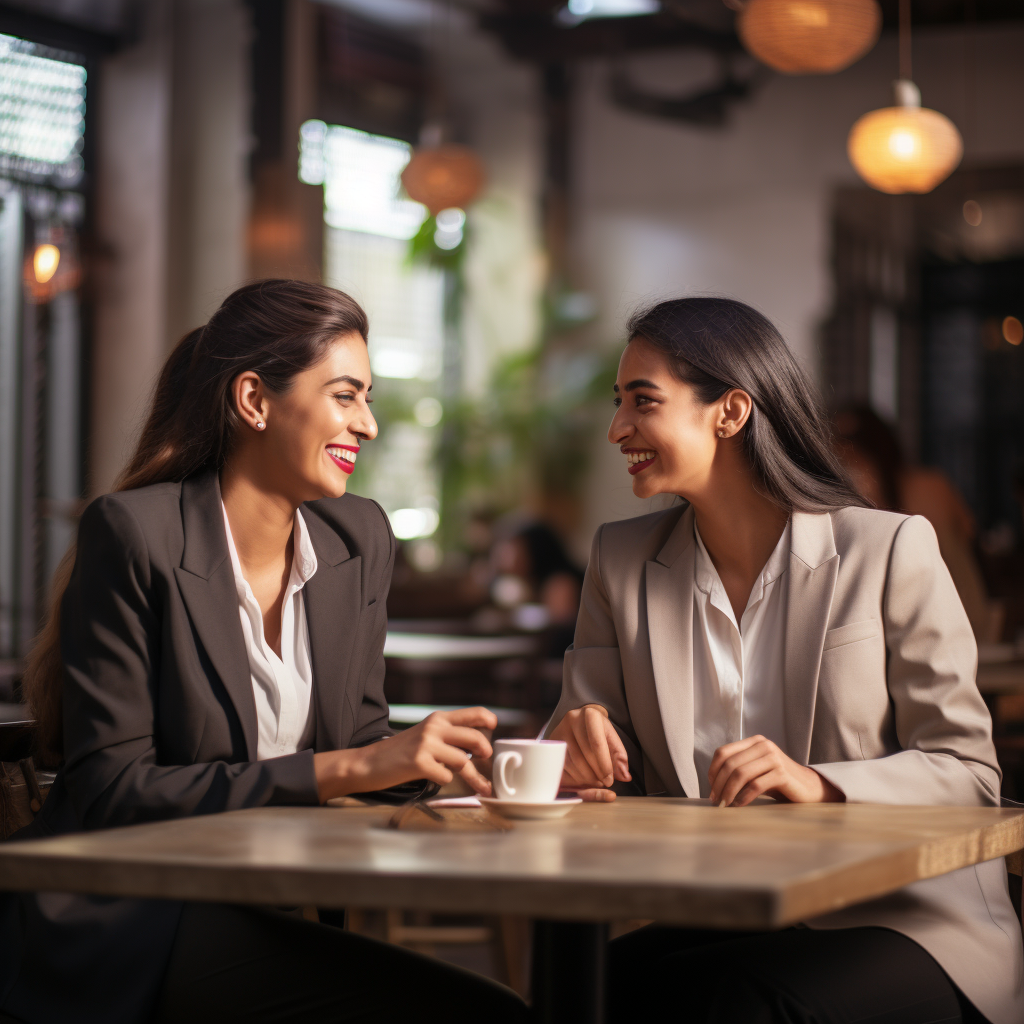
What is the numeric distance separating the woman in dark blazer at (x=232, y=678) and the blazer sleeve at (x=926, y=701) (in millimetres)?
506

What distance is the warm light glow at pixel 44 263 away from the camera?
20.7ft

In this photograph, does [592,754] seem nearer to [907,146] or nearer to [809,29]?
[809,29]

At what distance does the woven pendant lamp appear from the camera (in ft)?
19.4

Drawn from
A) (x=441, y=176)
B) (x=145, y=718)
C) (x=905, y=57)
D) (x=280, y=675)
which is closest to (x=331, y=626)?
(x=280, y=675)

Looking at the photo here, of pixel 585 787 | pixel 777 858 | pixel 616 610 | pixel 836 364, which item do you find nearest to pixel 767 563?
pixel 616 610

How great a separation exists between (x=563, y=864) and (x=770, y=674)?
0.82 m

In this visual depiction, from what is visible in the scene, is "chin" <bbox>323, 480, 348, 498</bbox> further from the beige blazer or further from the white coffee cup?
the white coffee cup

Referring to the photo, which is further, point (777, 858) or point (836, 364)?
point (836, 364)

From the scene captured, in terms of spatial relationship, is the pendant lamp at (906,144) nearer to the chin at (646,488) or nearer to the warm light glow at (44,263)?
the warm light glow at (44,263)

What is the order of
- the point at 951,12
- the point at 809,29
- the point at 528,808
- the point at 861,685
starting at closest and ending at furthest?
the point at 528,808 → the point at 861,685 → the point at 809,29 → the point at 951,12

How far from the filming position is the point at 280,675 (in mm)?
1738

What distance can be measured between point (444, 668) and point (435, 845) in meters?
5.82

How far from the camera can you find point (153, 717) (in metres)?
1.57

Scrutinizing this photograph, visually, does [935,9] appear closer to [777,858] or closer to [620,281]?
[620,281]
